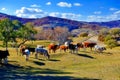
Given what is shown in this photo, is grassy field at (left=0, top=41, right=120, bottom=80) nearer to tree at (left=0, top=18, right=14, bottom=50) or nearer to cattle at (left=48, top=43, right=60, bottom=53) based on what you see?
cattle at (left=48, top=43, right=60, bottom=53)

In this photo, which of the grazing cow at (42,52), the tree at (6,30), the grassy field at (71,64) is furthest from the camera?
the tree at (6,30)

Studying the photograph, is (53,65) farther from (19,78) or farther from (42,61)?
(19,78)

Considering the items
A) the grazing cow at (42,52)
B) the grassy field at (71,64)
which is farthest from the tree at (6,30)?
the grazing cow at (42,52)

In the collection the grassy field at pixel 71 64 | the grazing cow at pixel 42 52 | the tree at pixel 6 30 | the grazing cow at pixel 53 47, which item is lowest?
the grassy field at pixel 71 64

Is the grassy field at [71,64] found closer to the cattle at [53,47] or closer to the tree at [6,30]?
the cattle at [53,47]

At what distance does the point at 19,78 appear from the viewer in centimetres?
3403

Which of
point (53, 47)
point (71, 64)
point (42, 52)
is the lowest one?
point (71, 64)

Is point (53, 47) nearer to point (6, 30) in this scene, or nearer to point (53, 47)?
point (53, 47)

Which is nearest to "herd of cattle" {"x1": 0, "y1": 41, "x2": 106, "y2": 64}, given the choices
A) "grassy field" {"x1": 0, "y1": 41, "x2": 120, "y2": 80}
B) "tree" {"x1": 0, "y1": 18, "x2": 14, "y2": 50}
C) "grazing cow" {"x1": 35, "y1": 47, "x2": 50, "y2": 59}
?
"grazing cow" {"x1": 35, "y1": 47, "x2": 50, "y2": 59}

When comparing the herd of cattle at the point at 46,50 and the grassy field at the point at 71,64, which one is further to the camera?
the herd of cattle at the point at 46,50

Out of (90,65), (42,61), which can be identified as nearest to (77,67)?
(90,65)

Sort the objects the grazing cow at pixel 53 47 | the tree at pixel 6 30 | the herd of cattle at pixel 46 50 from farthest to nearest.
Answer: the grazing cow at pixel 53 47, the tree at pixel 6 30, the herd of cattle at pixel 46 50

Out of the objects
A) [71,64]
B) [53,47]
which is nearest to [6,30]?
[53,47]

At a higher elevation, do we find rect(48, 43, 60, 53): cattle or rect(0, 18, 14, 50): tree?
rect(0, 18, 14, 50): tree
